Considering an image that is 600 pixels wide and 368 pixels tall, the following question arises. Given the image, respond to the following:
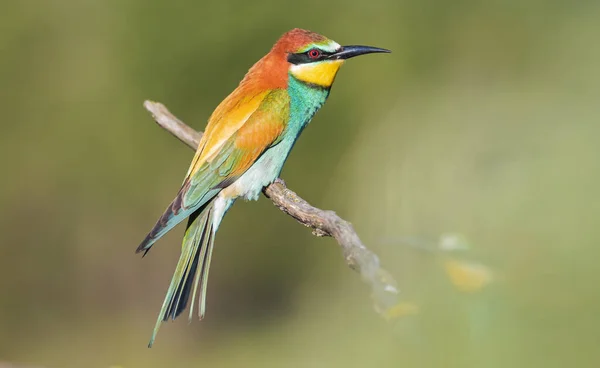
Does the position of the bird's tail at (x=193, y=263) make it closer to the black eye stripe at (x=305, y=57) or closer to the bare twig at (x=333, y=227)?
the bare twig at (x=333, y=227)

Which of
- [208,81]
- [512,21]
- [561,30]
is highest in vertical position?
[512,21]

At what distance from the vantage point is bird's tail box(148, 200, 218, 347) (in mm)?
1811

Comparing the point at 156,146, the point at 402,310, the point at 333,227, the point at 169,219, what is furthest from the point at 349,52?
the point at 156,146

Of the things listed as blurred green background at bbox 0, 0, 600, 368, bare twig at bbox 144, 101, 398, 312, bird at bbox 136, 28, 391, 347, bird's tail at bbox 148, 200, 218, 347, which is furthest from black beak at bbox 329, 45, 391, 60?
blurred green background at bbox 0, 0, 600, 368

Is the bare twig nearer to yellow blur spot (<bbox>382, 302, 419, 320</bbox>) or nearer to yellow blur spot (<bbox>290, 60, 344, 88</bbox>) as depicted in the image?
yellow blur spot (<bbox>382, 302, 419, 320</bbox>)

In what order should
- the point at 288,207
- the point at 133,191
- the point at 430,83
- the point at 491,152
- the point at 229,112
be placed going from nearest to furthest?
the point at 491,152 → the point at 288,207 → the point at 229,112 → the point at 430,83 → the point at 133,191

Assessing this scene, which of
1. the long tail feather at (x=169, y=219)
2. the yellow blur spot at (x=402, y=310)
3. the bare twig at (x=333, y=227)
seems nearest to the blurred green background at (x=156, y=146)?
the bare twig at (x=333, y=227)

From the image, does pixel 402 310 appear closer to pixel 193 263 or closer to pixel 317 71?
pixel 193 263

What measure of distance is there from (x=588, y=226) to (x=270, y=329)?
3.17 meters

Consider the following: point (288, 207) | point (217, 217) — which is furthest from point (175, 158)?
point (288, 207)

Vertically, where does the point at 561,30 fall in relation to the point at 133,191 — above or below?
above

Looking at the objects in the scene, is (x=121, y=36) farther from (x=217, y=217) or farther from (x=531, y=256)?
(x=531, y=256)

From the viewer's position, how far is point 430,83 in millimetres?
3434

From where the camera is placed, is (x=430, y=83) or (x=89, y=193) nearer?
(x=430, y=83)
